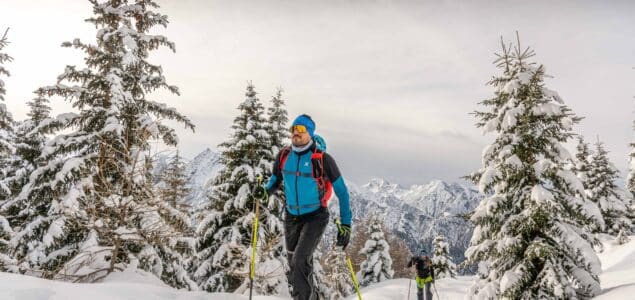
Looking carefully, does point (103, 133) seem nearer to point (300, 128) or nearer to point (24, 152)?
point (300, 128)

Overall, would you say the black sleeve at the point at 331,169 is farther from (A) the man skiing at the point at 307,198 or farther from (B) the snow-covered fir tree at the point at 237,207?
(B) the snow-covered fir tree at the point at 237,207

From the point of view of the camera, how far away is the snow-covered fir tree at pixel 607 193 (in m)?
28.7

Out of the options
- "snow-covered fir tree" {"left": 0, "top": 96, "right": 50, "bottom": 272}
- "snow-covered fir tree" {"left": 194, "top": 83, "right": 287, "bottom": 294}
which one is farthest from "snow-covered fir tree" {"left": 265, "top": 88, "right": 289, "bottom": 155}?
"snow-covered fir tree" {"left": 0, "top": 96, "right": 50, "bottom": 272}

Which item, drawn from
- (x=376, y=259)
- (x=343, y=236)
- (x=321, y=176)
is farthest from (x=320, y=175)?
(x=376, y=259)

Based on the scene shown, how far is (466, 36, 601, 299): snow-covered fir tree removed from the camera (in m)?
10.4

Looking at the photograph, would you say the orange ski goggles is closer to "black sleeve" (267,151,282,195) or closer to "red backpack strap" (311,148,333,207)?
"red backpack strap" (311,148,333,207)

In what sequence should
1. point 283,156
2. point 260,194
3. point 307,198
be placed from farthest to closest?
point 260,194
point 283,156
point 307,198

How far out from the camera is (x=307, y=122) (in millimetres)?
5195

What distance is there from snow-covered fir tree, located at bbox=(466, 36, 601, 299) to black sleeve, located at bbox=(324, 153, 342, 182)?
808cm

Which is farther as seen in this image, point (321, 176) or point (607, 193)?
point (607, 193)

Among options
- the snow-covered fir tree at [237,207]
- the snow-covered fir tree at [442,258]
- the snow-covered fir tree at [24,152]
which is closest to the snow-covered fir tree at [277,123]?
the snow-covered fir tree at [237,207]

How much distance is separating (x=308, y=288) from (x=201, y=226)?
13.5 meters

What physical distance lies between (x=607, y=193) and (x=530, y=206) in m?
24.9

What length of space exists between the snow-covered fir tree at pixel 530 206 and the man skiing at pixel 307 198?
8.04m
